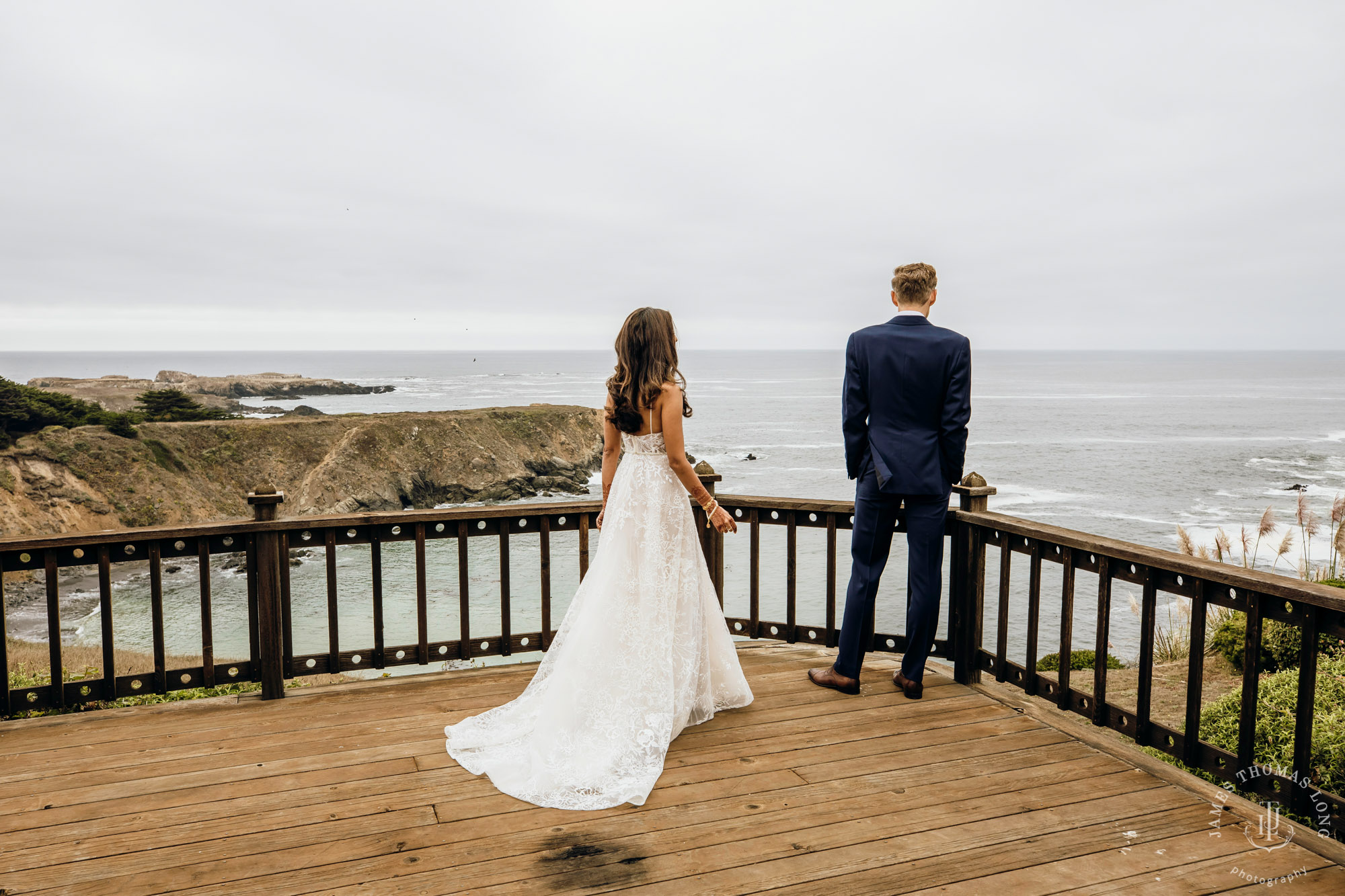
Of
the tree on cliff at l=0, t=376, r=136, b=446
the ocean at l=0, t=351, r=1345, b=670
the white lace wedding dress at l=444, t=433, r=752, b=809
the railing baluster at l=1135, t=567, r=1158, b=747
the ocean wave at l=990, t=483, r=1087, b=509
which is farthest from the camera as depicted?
the ocean wave at l=990, t=483, r=1087, b=509

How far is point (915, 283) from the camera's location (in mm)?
3770

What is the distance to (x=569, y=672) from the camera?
3.36 m

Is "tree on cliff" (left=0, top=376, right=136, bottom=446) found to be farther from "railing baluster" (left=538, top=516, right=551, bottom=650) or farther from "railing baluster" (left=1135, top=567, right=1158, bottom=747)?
"railing baluster" (left=1135, top=567, right=1158, bottom=747)

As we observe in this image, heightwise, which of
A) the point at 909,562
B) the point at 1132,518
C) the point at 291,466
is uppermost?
the point at 909,562

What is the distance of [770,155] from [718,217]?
3092 cm

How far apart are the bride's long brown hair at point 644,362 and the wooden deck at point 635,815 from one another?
5.18 ft

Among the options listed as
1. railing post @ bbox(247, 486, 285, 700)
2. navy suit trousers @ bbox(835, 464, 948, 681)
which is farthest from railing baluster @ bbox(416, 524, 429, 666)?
navy suit trousers @ bbox(835, 464, 948, 681)

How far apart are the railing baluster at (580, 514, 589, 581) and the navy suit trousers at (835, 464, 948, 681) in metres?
1.58

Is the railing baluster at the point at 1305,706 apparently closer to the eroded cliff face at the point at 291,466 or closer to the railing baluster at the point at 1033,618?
the railing baluster at the point at 1033,618

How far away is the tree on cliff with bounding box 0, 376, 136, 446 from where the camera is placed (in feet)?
93.1

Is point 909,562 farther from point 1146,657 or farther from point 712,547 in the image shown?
point 712,547
